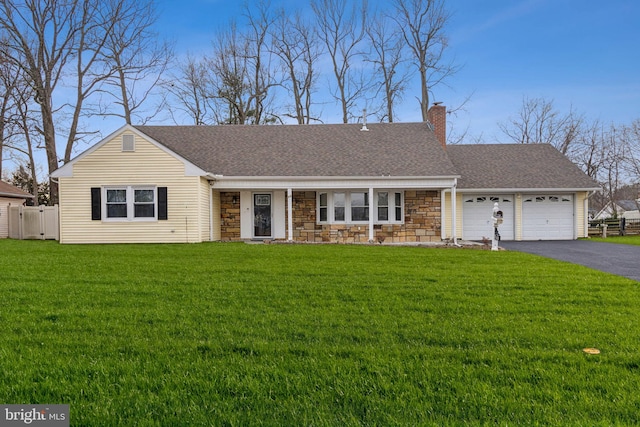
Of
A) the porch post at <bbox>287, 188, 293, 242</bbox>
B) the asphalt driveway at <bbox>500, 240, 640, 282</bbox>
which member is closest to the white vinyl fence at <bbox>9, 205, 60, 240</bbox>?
the porch post at <bbox>287, 188, 293, 242</bbox>

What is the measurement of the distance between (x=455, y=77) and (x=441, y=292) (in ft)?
76.8

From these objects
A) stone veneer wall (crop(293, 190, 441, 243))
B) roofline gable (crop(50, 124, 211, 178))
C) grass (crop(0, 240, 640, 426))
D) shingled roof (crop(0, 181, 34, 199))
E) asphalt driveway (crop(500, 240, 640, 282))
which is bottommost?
asphalt driveway (crop(500, 240, 640, 282))

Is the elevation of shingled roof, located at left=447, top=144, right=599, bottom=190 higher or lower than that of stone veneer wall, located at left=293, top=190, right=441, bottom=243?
higher

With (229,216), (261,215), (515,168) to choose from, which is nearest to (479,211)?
(515,168)

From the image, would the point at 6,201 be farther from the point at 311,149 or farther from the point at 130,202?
the point at 311,149

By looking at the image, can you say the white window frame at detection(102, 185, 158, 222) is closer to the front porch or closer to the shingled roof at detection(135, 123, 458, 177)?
the shingled roof at detection(135, 123, 458, 177)

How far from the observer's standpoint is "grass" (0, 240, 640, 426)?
266 cm

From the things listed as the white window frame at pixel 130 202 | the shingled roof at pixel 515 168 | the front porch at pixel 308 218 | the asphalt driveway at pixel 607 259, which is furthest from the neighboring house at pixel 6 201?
the asphalt driveway at pixel 607 259

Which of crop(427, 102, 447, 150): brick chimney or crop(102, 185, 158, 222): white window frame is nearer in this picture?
crop(102, 185, 158, 222): white window frame

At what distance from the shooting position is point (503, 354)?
3.58 meters

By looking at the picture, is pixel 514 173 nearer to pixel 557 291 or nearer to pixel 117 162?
pixel 557 291

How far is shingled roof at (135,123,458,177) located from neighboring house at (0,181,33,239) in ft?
24.1

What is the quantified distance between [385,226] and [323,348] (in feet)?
43.0

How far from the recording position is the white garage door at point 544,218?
18062mm
